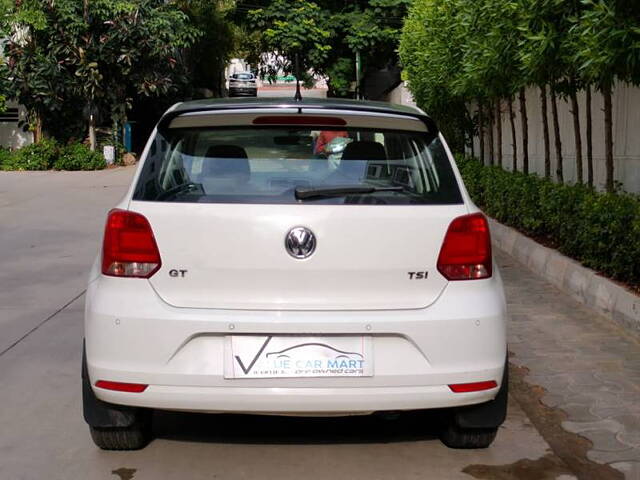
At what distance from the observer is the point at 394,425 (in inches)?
175

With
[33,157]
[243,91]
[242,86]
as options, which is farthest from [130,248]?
[243,91]

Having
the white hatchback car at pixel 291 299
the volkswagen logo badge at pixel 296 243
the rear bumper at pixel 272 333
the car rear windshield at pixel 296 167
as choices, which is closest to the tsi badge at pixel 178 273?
the white hatchback car at pixel 291 299

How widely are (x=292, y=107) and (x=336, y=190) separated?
50 cm

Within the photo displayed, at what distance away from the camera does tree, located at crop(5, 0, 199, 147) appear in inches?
915

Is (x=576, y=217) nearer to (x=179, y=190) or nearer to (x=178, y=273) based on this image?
(x=179, y=190)

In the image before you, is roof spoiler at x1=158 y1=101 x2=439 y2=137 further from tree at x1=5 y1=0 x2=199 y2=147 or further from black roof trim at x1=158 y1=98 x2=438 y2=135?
tree at x1=5 y1=0 x2=199 y2=147

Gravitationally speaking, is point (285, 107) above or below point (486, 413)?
above

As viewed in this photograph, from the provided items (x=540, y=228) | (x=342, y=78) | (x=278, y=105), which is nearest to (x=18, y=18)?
Result: (x=342, y=78)

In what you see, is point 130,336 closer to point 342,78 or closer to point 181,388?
point 181,388

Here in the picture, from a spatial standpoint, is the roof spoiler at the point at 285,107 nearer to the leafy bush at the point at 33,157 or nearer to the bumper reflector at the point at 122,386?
the bumper reflector at the point at 122,386

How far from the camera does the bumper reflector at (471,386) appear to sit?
3588mm

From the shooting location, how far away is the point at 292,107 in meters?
3.91

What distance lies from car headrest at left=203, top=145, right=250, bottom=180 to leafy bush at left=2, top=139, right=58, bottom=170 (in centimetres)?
2176

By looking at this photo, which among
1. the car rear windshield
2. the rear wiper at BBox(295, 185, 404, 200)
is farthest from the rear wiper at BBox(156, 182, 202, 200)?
the rear wiper at BBox(295, 185, 404, 200)
